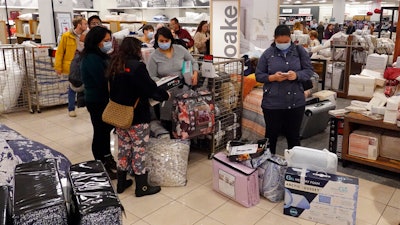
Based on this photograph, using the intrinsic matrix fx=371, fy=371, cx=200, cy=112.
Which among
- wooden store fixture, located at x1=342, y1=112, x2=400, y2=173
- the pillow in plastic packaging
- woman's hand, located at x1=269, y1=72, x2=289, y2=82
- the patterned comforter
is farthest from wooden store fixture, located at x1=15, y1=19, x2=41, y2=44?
wooden store fixture, located at x1=342, y1=112, x2=400, y2=173

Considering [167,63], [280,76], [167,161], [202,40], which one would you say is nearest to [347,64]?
[202,40]

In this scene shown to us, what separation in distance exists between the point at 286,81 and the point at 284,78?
62 millimetres

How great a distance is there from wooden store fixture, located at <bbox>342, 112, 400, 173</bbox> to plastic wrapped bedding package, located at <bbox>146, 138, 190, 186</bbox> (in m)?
1.63

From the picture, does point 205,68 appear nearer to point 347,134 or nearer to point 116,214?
point 347,134

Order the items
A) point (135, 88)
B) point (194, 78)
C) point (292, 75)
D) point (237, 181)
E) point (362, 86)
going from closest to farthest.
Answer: point (135, 88) → point (237, 181) → point (292, 75) → point (194, 78) → point (362, 86)

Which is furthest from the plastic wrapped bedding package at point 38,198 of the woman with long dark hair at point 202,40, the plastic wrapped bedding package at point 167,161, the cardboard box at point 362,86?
the woman with long dark hair at point 202,40

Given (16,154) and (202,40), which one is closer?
(16,154)

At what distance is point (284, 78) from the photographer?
3.22 meters

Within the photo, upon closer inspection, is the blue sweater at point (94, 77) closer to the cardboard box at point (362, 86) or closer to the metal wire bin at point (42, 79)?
the cardboard box at point (362, 86)

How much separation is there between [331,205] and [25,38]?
831 centimetres

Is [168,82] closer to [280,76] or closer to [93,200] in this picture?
[280,76]

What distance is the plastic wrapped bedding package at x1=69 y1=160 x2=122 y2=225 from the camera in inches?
41.8

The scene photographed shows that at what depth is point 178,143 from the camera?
Answer: 135 inches

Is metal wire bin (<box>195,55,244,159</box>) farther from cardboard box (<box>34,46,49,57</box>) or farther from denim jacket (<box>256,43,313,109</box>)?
cardboard box (<box>34,46,49,57</box>)
